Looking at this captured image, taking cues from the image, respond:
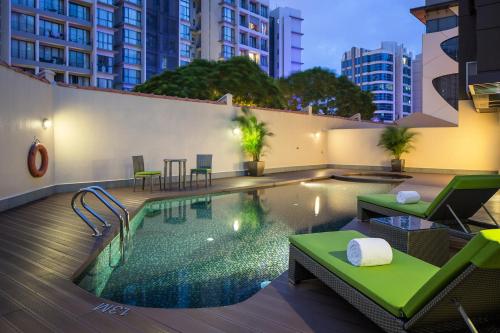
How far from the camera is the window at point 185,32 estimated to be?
44662 millimetres

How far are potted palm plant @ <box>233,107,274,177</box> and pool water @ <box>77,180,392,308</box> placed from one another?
4741mm

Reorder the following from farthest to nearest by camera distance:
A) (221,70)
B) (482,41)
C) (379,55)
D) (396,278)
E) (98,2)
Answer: (379,55)
(98,2)
(221,70)
(482,41)
(396,278)

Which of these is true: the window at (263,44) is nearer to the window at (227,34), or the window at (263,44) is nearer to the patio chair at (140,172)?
the window at (227,34)

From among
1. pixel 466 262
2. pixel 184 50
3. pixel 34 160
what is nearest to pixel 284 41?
pixel 184 50

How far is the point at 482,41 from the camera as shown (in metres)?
8.53

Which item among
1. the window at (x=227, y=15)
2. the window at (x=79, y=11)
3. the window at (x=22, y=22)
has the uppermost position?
the window at (x=227, y=15)

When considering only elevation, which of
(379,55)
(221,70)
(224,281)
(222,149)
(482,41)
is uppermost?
(379,55)

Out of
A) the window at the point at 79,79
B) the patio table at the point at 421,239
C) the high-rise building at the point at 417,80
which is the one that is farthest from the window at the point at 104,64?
the high-rise building at the point at 417,80

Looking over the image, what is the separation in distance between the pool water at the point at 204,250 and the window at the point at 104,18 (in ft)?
104

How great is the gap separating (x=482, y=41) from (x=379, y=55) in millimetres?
88222

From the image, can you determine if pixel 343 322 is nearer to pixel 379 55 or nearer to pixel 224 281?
pixel 224 281

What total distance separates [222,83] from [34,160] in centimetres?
1876

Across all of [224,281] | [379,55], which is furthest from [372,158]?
[379,55]

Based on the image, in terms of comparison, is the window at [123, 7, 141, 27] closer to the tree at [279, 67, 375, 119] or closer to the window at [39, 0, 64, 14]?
the window at [39, 0, 64, 14]
